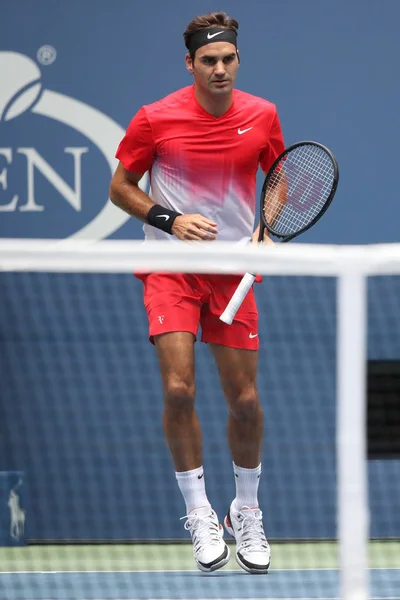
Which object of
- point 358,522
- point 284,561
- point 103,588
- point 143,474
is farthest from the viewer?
point 143,474

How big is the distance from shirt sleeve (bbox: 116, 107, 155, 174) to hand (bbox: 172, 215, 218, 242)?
1.08 ft

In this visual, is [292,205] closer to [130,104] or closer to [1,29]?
[130,104]

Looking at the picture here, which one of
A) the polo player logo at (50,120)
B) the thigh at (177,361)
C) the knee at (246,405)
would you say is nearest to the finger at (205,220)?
the thigh at (177,361)

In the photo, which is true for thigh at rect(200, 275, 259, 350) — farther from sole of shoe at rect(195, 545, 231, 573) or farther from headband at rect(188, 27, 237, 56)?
headband at rect(188, 27, 237, 56)

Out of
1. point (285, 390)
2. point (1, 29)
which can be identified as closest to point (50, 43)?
point (1, 29)

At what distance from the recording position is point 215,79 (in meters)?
4.91

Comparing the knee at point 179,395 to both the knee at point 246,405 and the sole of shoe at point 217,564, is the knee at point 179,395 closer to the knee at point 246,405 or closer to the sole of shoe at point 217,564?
the knee at point 246,405

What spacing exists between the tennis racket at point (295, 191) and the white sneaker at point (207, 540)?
Answer: 0.93 meters

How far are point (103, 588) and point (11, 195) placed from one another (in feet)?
6.75

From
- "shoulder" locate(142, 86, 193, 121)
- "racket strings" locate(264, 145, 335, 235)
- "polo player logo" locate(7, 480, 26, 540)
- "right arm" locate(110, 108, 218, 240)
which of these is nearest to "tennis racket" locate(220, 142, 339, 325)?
"racket strings" locate(264, 145, 335, 235)

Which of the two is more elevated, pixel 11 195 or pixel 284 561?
pixel 11 195

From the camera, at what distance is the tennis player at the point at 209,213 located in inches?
190

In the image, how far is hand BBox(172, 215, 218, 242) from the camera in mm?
4676

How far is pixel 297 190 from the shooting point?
510cm
